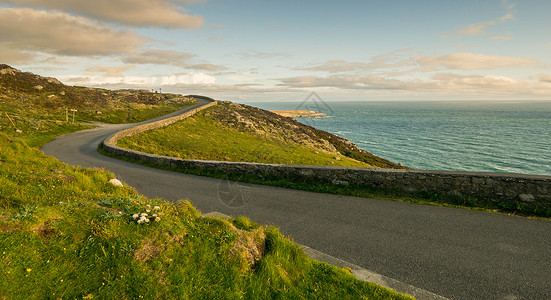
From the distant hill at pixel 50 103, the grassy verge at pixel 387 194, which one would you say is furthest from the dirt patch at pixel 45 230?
the distant hill at pixel 50 103

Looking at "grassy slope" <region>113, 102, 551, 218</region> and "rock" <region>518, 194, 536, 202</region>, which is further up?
"rock" <region>518, 194, 536, 202</region>

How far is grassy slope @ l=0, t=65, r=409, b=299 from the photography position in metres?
3.88

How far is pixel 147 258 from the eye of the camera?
14.6 ft

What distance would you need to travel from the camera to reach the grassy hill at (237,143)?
86.7 ft

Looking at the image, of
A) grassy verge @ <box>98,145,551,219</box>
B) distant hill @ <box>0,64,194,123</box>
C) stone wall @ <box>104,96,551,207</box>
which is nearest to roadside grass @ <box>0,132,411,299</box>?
grassy verge @ <box>98,145,551,219</box>

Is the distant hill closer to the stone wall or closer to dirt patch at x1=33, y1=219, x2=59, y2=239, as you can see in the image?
the stone wall

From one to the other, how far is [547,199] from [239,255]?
10.4m

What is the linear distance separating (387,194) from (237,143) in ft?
81.6

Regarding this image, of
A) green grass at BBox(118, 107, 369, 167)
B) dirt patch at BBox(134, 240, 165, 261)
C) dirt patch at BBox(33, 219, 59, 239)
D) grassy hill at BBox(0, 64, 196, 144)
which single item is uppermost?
grassy hill at BBox(0, 64, 196, 144)

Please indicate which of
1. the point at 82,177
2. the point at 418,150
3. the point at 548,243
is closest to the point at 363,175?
the point at 548,243

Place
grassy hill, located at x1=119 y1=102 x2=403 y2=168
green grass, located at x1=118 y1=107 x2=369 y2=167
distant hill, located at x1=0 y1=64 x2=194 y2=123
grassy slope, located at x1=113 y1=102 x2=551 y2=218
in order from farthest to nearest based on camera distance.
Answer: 1. distant hill, located at x1=0 y1=64 x2=194 y2=123
2. grassy hill, located at x1=119 y1=102 x2=403 y2=168
3. green grass, located at x1=118 y1=107 x2=369 y2=167
4. grassy slope, located at x1=113 y1=102 x2=551 y2=218

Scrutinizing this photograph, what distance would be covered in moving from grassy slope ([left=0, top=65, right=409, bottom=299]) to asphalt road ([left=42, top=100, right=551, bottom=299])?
1.60 m

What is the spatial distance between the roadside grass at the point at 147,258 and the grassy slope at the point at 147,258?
0.01m

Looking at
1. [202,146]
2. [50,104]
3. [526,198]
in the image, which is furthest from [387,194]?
[50,104]
